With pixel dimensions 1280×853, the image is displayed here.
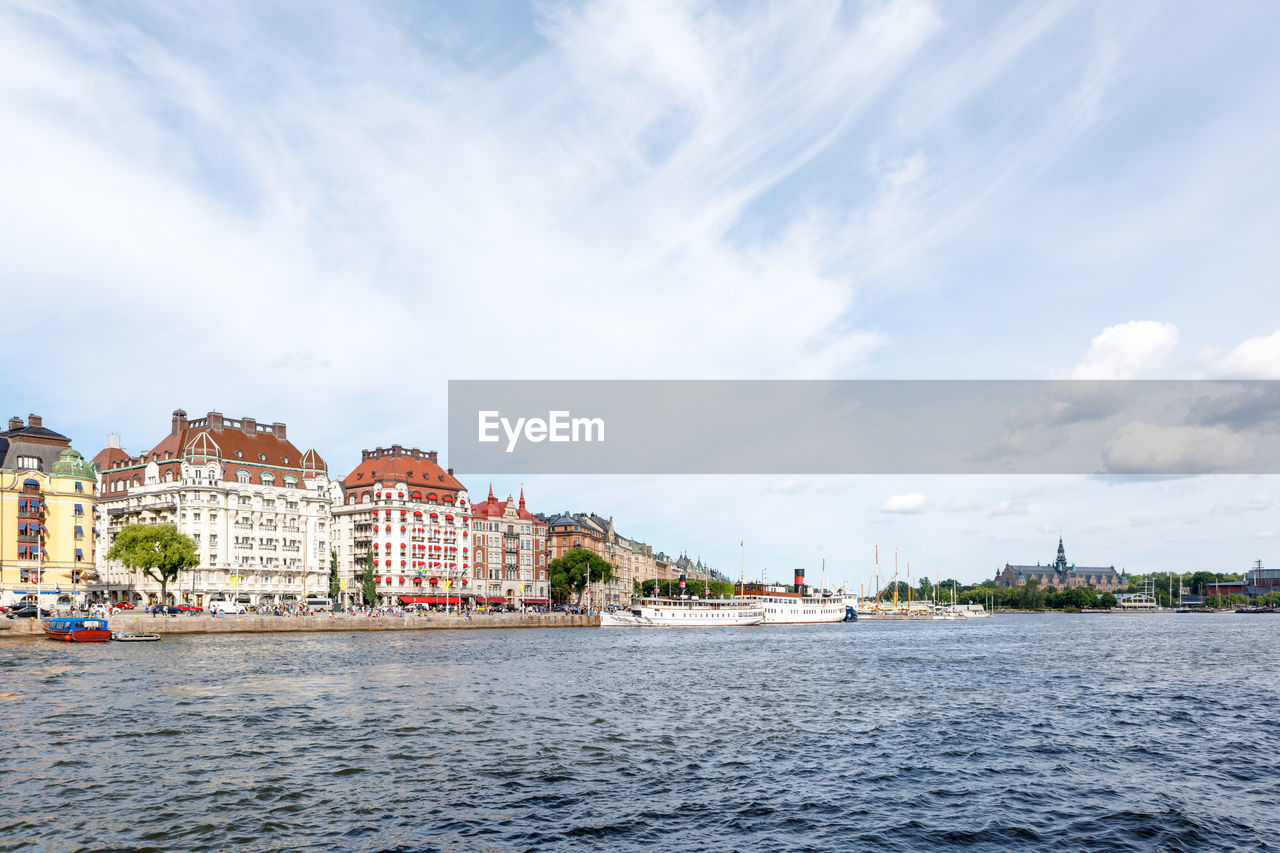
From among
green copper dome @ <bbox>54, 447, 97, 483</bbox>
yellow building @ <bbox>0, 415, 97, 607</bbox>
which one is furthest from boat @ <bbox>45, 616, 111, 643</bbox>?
green copper dome @ <bbox>54, 447, 97, 483</bbox>

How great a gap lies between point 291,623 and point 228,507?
148ft

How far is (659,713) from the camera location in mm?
50750

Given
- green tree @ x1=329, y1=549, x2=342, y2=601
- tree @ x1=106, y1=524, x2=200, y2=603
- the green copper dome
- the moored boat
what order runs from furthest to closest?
green tree @ x1=329, y1=549, x2=342, y2=601 → the green copper dome → tree @ x1=106, y1=524, x2=200, y2=603 → the moored boat

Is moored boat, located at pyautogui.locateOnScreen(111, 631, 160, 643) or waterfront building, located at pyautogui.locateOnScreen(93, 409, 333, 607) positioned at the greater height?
waterfront building, located at pyautogui.locateOnScreen(93, 409, 333, 607)

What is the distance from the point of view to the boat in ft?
319

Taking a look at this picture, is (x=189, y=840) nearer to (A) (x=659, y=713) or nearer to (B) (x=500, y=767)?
(B) (x=500, y=767)

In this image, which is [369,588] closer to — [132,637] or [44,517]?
[44,517]

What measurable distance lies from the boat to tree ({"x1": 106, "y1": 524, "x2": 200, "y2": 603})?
29905 mm

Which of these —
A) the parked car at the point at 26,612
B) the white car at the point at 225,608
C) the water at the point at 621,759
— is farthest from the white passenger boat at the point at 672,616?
the water at the point at 621,759

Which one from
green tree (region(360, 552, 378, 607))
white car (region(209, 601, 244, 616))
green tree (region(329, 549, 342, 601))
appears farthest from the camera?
green tree (region(329, 549, 342, 601))

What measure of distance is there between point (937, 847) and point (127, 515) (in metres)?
177

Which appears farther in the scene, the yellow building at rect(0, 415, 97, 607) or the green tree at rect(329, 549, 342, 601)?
the green tree at rect(329, 549, 342, 601)

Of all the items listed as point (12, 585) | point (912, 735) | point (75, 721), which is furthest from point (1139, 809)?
point (12, 585)

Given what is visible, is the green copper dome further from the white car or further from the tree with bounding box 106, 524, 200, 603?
the white car
